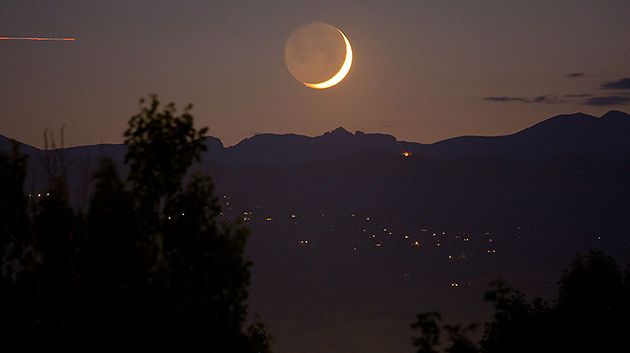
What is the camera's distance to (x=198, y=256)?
42.8ft

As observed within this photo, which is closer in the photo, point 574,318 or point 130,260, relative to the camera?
point 130,260

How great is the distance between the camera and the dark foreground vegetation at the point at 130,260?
11805 millimetres

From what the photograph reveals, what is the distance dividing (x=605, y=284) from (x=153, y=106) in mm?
16480

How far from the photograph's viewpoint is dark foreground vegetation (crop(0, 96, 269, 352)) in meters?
11.8

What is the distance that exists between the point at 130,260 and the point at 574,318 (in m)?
15.1

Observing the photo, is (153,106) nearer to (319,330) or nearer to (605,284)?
(605,284)

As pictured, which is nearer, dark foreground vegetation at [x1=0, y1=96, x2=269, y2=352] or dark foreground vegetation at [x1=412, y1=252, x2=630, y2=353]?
dark foreground vegetation at [x1=0, y1=96, x2=269, y2=352]

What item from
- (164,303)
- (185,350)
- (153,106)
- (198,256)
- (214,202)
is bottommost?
(185,350)

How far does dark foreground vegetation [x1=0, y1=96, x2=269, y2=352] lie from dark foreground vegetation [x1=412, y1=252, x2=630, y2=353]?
9569mm

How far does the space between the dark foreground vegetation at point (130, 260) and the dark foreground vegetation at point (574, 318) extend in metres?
9.57

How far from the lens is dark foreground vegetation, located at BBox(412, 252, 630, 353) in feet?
70.7

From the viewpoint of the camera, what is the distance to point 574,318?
2250cm

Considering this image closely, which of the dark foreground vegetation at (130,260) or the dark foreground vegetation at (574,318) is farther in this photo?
the dark foreground vegetation at (574,318)

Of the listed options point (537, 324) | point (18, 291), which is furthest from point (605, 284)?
point (18, 291)
